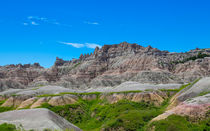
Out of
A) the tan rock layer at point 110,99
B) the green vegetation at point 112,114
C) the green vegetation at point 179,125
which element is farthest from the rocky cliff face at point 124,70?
the green vegetation at point 179,125

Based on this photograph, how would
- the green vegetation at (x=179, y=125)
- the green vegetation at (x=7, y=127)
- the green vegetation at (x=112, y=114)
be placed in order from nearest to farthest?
the green vegetation at (x=7, y=127) < the green vegetation at (x=179, y=125) < the green vegetation at (x=112, y=114)

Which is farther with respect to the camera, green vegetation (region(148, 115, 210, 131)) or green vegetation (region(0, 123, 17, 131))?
green vegetation (region(148, 115, 210, 131))

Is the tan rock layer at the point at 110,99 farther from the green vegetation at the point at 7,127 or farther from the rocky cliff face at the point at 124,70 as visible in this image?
the rocky cliff face at the point at 124,70

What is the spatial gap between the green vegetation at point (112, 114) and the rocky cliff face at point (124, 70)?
5420 centimetres

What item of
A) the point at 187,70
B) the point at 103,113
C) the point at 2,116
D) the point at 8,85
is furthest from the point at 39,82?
the point at 2,116

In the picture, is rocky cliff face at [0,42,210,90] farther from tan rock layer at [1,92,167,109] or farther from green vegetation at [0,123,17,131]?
green vegetation at [0,123,17,131]

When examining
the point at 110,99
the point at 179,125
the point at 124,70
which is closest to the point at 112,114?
the point at 110,99

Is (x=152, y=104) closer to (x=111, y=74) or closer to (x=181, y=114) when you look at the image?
(x=181, y=114)

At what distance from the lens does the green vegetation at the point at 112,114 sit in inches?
1196

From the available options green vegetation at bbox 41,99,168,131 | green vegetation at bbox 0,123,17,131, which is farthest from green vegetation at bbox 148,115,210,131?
green vegetation at bbox 0,123,17,131

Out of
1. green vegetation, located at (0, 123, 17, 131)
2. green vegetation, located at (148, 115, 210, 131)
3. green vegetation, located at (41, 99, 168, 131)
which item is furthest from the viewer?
green vegetation, located at (41, 99, 168, 131)

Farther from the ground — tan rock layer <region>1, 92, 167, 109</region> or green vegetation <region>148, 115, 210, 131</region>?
tan rock layer <region>1, 92, 167, 109</region>

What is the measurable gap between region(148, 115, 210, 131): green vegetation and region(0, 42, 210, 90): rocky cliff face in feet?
247

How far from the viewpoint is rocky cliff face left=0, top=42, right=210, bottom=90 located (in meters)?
112
